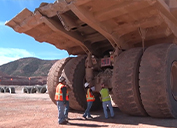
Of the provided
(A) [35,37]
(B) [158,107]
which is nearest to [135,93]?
(B) [158,107]

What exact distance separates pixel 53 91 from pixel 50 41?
1634mm

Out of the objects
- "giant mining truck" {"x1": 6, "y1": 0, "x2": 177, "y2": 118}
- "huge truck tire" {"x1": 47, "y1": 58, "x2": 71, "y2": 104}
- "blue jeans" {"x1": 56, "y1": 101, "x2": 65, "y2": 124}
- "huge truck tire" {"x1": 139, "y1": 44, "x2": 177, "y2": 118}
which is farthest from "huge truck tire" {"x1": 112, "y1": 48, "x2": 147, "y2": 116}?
"huge truck tire" {"x1": 47, "y1": 58, "x2": 71, "y2": 104}

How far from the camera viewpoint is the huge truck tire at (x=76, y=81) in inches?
253

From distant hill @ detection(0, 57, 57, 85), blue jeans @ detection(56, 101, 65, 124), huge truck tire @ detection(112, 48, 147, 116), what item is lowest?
blue jeans @ detection(56, 101, 65, 124)

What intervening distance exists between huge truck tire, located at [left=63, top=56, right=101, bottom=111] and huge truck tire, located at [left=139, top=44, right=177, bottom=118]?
89.4 inches

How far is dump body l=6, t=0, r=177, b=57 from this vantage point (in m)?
4.70

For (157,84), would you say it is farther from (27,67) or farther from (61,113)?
(27,67)

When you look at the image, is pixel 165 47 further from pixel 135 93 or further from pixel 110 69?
pixel 110 69

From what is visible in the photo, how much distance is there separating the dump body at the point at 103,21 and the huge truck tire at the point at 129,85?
0.78 metres

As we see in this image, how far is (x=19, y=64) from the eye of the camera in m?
102

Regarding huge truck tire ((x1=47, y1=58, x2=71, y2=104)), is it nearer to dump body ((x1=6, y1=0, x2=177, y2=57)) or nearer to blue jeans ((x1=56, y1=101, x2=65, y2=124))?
dump body ((x1=6, y1=0, x2=177, y2=57))

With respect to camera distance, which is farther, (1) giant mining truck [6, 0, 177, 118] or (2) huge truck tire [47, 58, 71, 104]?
(2) huge truck tire [47, 58, 71, 104]

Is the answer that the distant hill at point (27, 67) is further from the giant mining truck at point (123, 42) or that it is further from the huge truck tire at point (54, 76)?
the giant mining truck at point (123, 42)

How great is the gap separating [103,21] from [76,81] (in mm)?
2129
